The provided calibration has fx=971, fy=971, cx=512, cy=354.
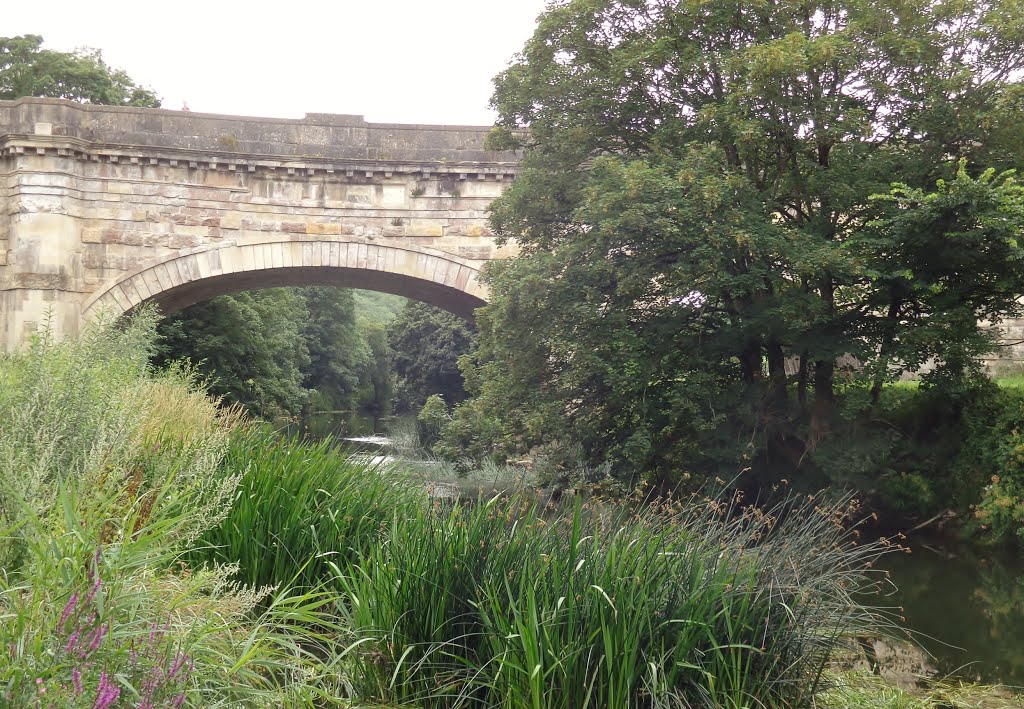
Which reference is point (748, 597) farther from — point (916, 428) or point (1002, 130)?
point (916, 428)

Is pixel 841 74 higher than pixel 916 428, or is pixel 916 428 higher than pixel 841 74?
pixel 841 74

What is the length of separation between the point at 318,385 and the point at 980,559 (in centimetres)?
2842

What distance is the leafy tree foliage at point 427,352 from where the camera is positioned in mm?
31891

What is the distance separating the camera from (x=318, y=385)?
3562 centimetres

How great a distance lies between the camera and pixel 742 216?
8977 mm

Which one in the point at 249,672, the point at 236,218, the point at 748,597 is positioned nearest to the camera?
the point at 249,672

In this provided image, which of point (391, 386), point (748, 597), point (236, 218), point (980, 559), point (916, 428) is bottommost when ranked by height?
point (391, 386)

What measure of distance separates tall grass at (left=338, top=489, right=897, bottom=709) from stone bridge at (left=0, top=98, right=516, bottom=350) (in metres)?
10.8

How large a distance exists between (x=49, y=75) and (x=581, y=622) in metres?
25.1

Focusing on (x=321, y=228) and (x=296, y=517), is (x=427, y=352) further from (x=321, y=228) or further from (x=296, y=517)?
(x=296, y=517)

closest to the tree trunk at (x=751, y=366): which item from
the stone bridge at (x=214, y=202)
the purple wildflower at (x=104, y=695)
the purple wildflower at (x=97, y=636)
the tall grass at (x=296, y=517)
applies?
the stone bridge at (x=214, y=202)

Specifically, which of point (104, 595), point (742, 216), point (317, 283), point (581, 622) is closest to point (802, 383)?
point (742, 216)

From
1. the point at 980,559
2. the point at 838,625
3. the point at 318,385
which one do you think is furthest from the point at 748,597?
the point at 318,385

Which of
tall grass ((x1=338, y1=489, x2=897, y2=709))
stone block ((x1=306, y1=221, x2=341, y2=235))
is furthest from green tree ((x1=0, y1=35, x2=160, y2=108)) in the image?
tall grass ((x1=338, y1=489, x2=897, y2=709))
